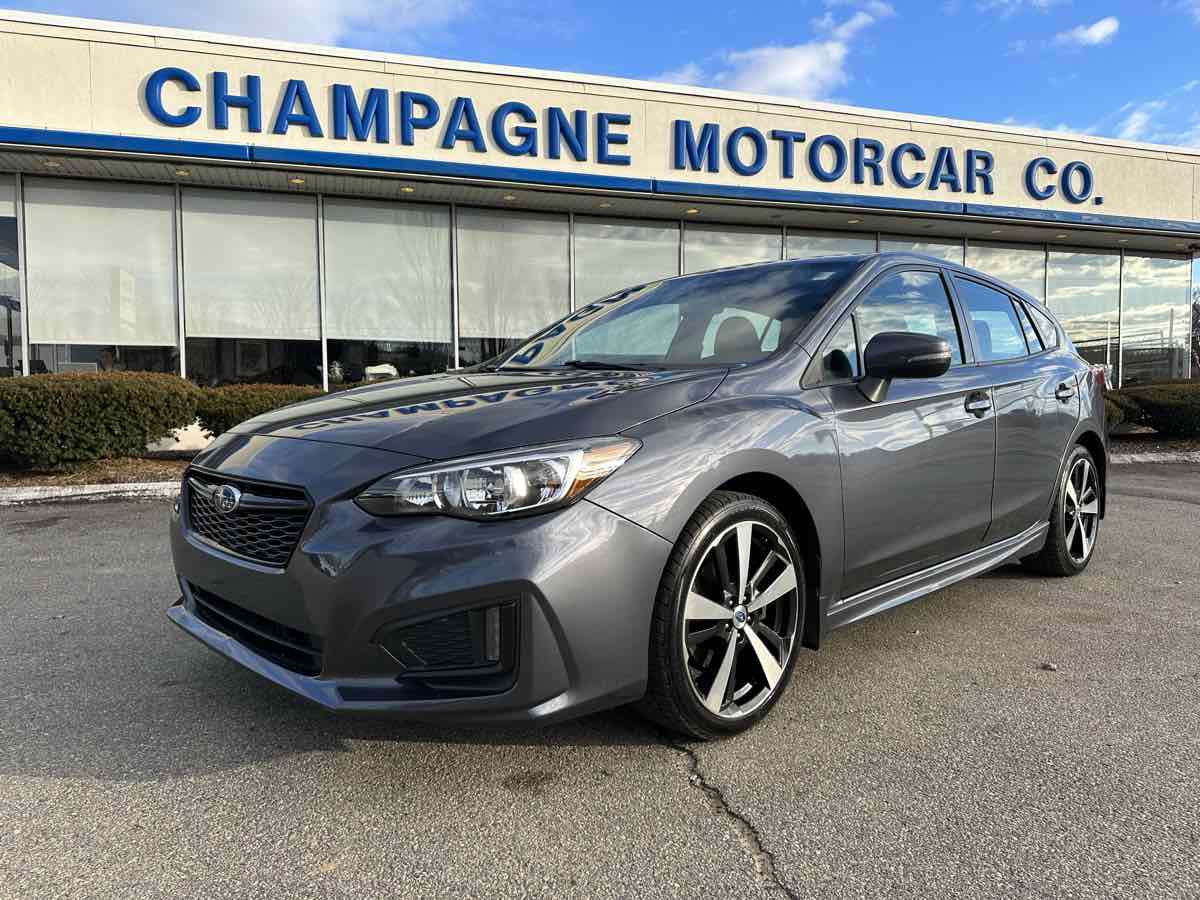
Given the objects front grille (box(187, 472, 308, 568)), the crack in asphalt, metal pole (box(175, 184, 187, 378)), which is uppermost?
metal pole (box(175, 184, 187, 378))

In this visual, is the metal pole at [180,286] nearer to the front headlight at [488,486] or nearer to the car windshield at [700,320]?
the car windshield at [700,320]

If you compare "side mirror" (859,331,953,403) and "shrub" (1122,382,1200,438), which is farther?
"shrub" (1122,382,1200,438)

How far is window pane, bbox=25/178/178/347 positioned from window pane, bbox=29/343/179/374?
0.08 metres

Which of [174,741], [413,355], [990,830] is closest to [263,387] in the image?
[413,355]

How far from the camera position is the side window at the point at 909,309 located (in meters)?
3.24

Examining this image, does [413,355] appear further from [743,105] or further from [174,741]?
[174,741]

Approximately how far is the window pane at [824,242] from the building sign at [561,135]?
1155mm

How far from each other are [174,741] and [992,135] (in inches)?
610

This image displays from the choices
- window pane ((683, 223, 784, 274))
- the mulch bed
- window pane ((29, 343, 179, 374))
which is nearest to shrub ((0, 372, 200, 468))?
the mulch bed

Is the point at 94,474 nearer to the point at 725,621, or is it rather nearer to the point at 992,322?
the point at 725,621

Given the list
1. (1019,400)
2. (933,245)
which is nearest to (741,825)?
(1019,400)

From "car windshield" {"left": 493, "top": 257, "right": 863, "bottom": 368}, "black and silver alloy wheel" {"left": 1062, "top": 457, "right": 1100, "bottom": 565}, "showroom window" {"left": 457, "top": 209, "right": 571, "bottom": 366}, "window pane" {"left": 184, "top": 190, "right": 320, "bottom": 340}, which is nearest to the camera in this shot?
"car windshield" {"left": 493, "top": 257, "right": 863, "bottom": 368}

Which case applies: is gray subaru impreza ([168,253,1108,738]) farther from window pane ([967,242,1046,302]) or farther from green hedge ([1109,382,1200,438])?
window pane ([967,242,1046,302])

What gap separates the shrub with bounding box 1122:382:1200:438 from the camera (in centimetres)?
1151
